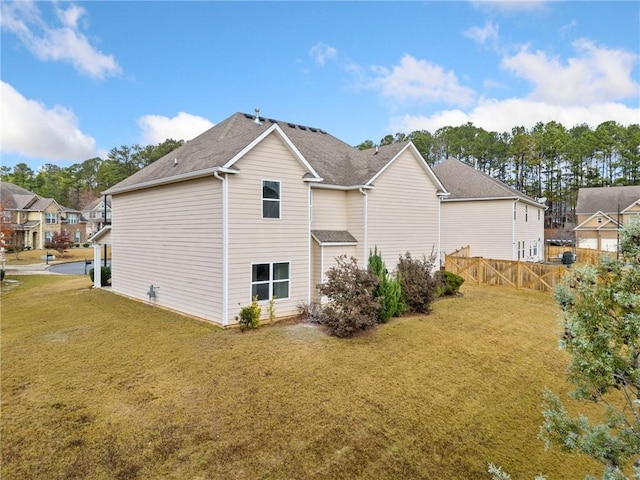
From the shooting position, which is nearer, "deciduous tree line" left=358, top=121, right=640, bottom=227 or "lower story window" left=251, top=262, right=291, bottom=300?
"lower story window" left=251, top=262, right=291, bottom=300

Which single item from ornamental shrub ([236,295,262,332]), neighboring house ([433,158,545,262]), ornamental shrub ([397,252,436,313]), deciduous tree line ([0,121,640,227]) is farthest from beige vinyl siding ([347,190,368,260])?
deciduous tree line ([0,121,640,227])

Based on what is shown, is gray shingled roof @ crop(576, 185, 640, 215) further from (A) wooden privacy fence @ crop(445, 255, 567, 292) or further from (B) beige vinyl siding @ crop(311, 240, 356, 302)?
(B) beige vinyl siding @ crop(311, 240, 356, 302)

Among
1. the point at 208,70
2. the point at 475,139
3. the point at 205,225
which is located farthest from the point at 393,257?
the point at 475,139

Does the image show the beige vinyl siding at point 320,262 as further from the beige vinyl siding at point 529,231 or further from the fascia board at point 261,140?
the beige vinyl siding at point 529,231

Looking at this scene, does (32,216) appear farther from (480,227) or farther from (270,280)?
(480,227)

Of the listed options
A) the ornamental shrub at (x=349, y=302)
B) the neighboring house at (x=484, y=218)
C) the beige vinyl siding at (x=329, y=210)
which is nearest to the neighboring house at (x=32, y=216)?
the beige vinyl siding at (x=329, y=210)

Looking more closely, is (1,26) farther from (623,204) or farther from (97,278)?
(623,204)
